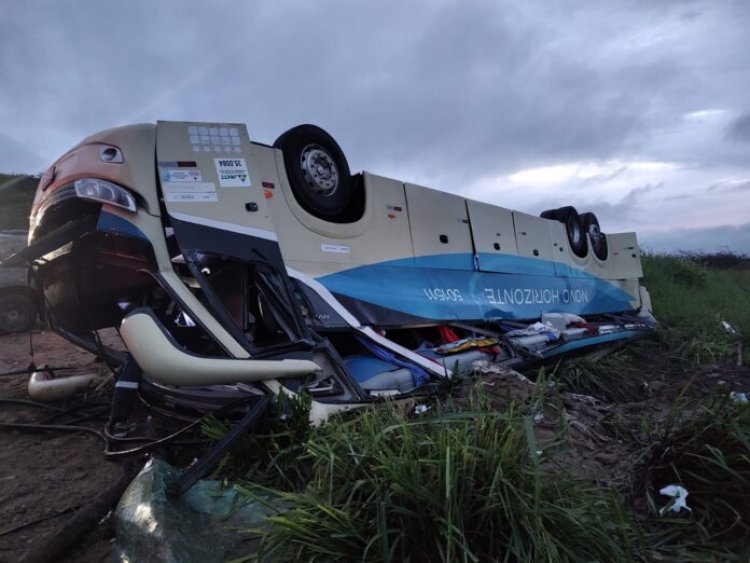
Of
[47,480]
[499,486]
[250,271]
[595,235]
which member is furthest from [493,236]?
[47,480]

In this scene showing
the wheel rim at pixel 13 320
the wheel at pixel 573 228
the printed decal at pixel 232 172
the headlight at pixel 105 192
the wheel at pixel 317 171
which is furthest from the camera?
the wheel at pixel 573 228

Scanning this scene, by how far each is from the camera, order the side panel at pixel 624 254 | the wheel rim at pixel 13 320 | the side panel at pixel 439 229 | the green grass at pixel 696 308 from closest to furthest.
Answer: the side panel at pixel 439 229 → the wheel rim at pixel 13 320 → the green grass at pixel 696 308 → the side panel at pixel 624 254

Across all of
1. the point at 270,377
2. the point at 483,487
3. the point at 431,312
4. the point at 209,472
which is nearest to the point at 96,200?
the point at 270,377

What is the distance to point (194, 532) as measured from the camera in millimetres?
2061

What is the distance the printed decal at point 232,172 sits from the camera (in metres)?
3.12

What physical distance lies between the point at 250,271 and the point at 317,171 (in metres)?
1.23

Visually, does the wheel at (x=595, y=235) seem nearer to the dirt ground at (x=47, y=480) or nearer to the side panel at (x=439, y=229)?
the side panel at (x=439, y=229)

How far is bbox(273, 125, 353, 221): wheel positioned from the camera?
12.5 feet

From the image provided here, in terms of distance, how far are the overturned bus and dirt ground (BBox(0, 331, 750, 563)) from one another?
1.63 ft

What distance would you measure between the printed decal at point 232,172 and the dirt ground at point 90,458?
1.71m

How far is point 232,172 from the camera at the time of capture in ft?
10.4

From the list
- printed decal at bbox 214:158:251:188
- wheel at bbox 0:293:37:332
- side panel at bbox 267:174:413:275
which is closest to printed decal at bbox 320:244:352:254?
side panel at bbox 267:174:413:275

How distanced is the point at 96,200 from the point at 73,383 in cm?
211

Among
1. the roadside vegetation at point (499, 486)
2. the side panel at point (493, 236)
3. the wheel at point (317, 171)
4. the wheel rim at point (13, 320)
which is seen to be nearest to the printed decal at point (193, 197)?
the wheel at point (317, 171)
